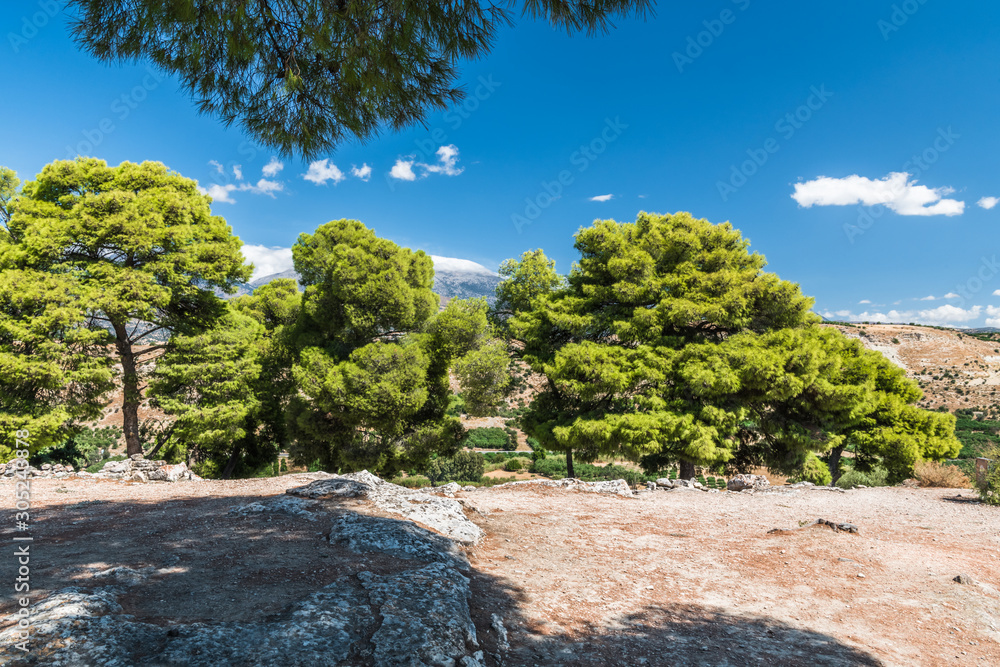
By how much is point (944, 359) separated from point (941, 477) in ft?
239

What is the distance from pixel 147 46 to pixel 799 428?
15.5 meters

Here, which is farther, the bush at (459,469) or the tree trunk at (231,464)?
the bush at (459,469)

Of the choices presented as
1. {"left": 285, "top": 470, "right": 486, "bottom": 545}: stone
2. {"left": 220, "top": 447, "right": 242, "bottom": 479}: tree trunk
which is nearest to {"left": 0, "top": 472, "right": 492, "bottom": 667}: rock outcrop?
{"left": 285, "top": 470, "right": 486, "bottom": 545}: stone

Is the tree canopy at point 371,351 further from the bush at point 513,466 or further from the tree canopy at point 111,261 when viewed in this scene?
the bush at point 513,466

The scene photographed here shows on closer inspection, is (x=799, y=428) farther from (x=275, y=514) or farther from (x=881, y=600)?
(x=275, y=514)

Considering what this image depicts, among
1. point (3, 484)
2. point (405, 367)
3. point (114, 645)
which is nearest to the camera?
point (114, 645)

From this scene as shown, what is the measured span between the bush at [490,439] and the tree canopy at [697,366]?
27.2 metres

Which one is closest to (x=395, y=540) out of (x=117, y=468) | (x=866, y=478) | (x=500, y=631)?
(x=500, y=631)

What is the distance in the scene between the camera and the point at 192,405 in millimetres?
12148

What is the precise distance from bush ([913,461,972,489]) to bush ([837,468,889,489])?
1314 millimetres

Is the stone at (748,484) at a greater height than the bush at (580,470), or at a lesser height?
greater

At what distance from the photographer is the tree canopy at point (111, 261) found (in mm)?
10594

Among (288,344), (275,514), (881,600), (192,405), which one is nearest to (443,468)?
(288,344)

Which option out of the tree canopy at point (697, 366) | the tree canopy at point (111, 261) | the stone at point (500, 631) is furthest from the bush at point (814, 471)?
the tree canopy at point (111, 261)
